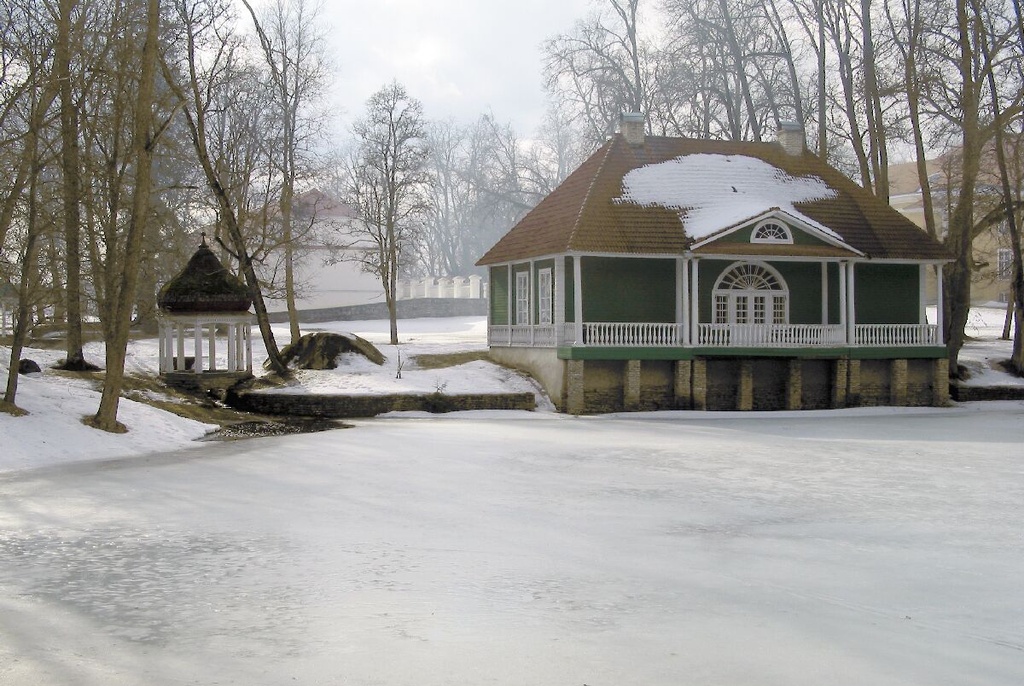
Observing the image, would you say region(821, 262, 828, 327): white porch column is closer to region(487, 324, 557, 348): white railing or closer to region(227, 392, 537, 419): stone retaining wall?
region(487, 324, 557, 348): white railing

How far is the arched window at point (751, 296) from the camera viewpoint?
29984mm

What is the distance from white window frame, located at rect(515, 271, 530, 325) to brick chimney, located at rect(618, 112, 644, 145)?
16.3 feet

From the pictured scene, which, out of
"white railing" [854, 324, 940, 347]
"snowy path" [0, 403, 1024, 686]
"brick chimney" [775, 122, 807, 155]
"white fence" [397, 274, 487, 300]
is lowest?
"snowy path" [0, 403, 1024, 686]

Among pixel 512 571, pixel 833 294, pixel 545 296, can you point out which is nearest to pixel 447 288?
pixel 545 296

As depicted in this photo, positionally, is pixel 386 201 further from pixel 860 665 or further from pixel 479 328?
pixel 860 665

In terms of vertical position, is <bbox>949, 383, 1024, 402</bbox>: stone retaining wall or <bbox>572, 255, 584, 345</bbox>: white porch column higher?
<bbox>572, 255, 584, 345</bbox>: white porch column

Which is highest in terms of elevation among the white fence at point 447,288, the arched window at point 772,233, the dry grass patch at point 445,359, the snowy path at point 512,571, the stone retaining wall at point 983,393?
the white fence at point 447,288

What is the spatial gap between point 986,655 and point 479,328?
45.3m

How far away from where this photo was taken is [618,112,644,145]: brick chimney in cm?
3191

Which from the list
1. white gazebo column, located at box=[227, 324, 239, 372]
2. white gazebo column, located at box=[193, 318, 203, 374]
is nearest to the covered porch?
white gazebo column, located at box=[227, 324, 239, 372]

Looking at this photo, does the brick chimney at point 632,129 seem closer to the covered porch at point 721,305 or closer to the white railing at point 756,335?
the covered porch at point 721,305

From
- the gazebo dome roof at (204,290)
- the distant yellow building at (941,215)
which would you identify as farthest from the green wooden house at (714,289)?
the distant yellow building at (941,215)

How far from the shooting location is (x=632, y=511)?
40.5 ft

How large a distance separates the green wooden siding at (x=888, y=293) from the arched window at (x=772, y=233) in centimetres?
328
